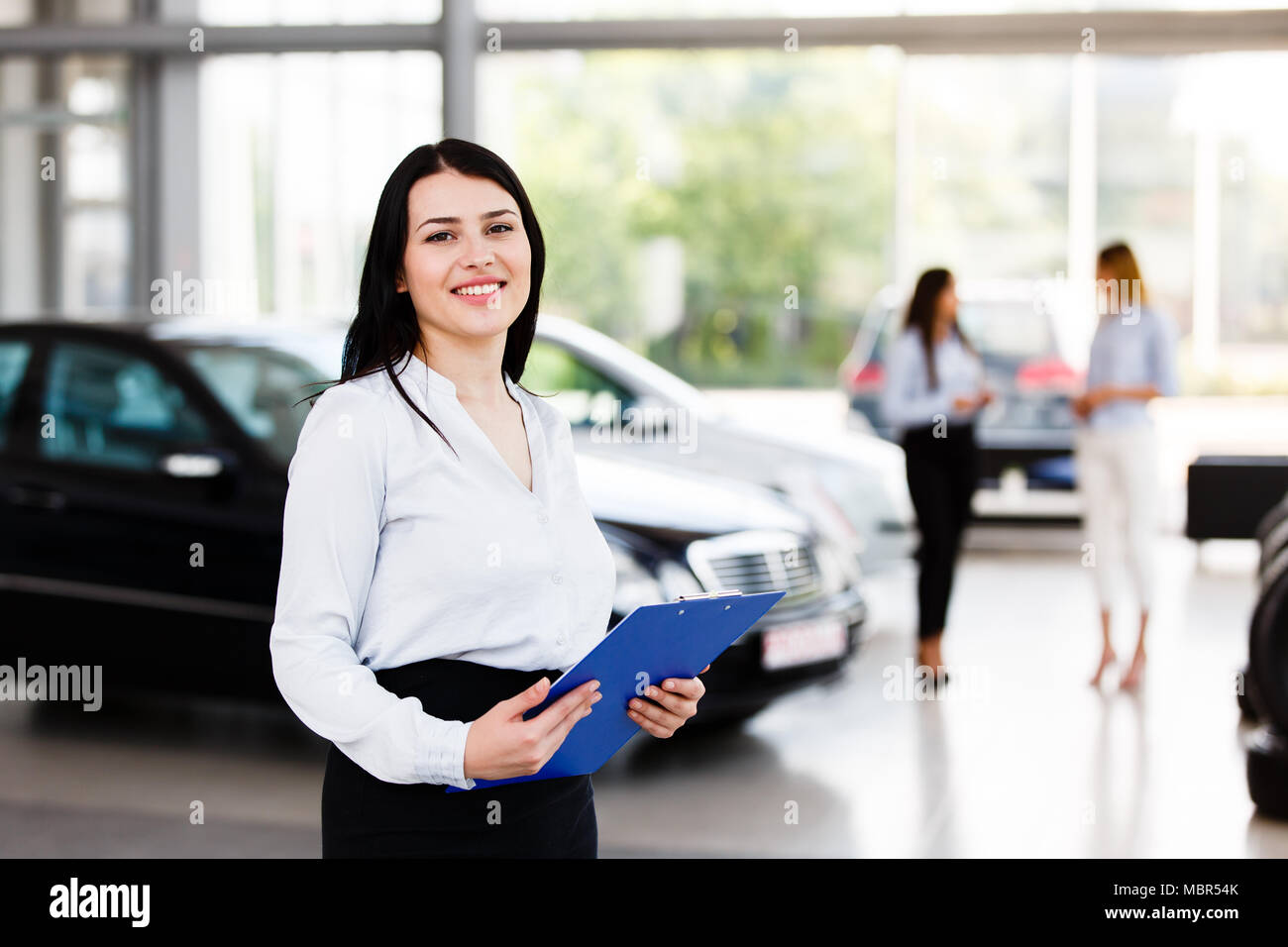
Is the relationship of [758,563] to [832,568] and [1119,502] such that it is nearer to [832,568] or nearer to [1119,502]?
[832,568]

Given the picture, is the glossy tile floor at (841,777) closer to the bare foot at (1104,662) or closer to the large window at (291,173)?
the bare foot at (1104,662)

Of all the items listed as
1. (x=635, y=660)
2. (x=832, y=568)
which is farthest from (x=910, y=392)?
(x=635, y=660)

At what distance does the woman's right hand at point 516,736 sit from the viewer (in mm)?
1617

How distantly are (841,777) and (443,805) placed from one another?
128 inches

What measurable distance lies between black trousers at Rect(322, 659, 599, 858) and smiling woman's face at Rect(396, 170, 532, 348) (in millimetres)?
415

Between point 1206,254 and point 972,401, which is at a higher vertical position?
point 1206,254

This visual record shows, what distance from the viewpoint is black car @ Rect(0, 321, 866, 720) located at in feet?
15.5

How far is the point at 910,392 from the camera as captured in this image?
6102 millimetres

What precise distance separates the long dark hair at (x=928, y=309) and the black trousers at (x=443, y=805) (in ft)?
14.9

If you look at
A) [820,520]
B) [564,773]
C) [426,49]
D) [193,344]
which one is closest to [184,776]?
[193,344]

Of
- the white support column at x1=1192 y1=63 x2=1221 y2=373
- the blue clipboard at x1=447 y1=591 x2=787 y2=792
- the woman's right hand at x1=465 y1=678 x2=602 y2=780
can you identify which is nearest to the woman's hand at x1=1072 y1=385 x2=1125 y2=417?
the blue clipboard at x1=447 y1=591 x2=787 y2=792

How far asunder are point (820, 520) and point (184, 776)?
277 centimetres

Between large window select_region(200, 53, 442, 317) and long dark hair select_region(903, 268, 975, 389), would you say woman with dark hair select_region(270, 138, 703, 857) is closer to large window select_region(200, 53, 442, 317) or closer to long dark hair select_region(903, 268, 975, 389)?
long dark hair select_region(903, 268, 975, 389)
